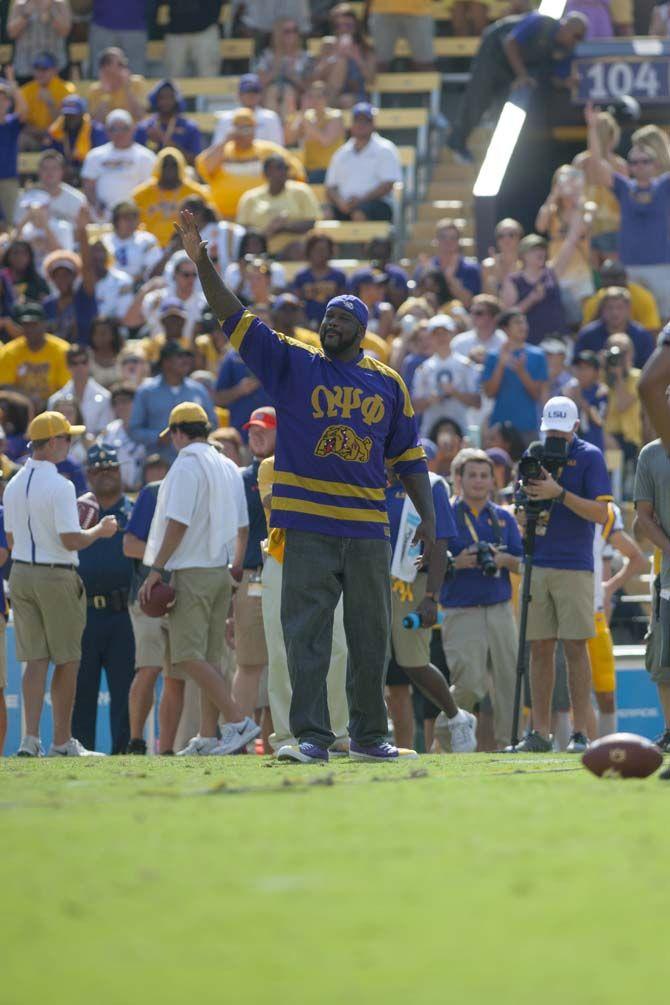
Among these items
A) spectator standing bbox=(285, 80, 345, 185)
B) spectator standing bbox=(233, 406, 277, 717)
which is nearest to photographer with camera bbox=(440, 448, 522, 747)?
spectator standing bbox=(233, 406, 277, 717)

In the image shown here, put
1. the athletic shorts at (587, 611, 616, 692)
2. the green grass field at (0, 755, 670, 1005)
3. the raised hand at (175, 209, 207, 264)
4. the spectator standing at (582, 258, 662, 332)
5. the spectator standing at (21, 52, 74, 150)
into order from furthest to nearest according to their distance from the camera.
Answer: the spectator standing at (21, 52, 74, 150) → the spectator standing at (582, 258, 662, 332) → the athletic shorts at (587, 611, 616, 692) → the raised hand at (175, 209, 207, 264) → the green grass field at (0, 755, 670, 1005)

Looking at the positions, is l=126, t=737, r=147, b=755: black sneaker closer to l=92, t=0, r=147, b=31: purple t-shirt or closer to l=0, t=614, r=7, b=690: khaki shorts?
l=0, t=614, r=7, b=690: khaki shorts

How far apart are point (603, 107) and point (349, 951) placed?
1792cm

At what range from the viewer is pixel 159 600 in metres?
10.9

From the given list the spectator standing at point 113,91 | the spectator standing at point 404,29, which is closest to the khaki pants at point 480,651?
the spectator standing at point 113,91

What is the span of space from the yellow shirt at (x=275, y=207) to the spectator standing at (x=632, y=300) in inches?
114

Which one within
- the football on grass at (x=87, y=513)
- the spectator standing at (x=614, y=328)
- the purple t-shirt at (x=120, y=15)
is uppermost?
the purple t-shirt at (x=120, y=15)

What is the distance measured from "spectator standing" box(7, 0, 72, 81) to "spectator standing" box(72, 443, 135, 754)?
39.0ft

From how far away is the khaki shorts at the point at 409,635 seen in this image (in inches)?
450

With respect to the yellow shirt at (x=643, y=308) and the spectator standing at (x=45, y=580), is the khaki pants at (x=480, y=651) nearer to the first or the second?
the spectator standing at (x=45, y=580)

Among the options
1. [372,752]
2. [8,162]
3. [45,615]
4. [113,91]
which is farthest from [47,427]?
[113,91]

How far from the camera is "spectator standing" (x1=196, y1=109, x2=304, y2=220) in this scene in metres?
20.0

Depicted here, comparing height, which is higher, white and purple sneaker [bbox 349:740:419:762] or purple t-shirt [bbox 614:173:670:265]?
purple t-shirt [bbox 614:173:670:265]

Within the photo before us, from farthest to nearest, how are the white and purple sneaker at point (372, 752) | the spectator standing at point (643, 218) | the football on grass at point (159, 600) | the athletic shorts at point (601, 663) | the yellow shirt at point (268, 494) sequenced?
the spectator standing at point (643, 218)
the athletic shorts at point (601, 663)
the football on grass at point (159, 600)
the yellow shirt at point (268, 494)
the white and purple sneaker at point (372, 752)
